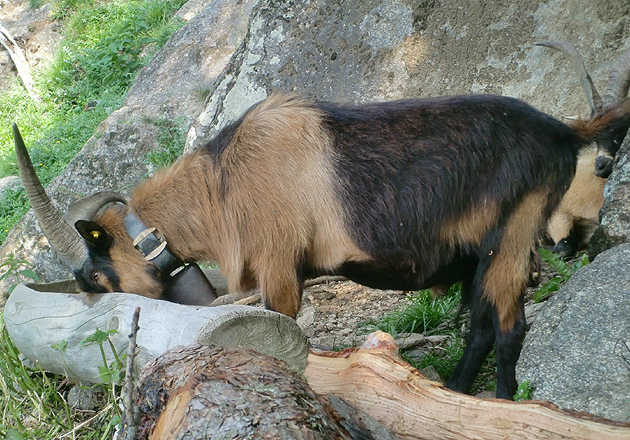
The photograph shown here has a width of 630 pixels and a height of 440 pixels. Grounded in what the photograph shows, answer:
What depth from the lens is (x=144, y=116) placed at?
30.2ft

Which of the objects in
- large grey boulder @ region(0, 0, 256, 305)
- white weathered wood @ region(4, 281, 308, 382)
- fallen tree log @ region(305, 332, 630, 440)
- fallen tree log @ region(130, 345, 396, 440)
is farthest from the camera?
large grey boulder @ region(0, 0, 256, 305)

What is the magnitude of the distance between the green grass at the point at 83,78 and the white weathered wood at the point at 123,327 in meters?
6.99

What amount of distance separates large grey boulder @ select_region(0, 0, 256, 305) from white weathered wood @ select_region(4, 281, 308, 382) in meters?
3.97

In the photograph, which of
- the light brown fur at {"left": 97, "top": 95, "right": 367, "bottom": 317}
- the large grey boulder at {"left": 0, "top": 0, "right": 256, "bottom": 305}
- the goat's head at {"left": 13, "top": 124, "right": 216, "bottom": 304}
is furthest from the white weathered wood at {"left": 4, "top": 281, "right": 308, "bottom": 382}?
the large grey boulder at {"left": 0, "top": 0, "right": 256, "bottom": 305}

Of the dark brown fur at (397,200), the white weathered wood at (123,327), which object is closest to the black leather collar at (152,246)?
the dark brown fur at (397,200)

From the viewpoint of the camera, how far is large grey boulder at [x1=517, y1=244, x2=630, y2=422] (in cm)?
278

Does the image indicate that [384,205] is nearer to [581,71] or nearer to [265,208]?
[265,208]

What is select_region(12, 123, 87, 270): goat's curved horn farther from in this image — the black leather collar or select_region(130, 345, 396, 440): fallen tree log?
select_region(130, 345, 396, 440): fallen tree log

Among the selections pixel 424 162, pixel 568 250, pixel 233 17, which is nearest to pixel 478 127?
pixel 424 162

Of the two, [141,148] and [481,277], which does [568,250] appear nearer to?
[481,277]

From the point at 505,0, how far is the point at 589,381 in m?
4.42

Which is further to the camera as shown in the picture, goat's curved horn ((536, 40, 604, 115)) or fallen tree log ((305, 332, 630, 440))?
goat's curved horn ((536, 40, 604, 115))

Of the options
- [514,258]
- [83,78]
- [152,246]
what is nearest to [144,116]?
[83,78]

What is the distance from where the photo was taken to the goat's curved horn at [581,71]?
5395mm
